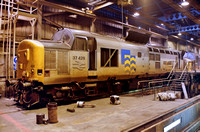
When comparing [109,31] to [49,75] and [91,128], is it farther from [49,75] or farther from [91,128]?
[91,128]

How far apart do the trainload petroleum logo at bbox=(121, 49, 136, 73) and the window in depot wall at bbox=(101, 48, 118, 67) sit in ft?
1.89

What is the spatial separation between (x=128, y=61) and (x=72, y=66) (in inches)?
177

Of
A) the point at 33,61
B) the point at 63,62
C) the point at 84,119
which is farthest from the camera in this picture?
the point at 63,62

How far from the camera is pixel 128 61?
11.3 metres

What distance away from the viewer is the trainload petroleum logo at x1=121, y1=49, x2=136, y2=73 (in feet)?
35.5

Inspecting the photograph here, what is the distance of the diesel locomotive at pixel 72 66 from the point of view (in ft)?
23.7

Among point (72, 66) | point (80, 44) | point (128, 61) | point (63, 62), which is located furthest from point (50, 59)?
point (128, 61)

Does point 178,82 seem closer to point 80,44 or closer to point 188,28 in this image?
point 80,44

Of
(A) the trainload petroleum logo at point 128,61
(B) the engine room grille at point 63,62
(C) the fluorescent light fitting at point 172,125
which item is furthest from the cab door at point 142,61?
(B) the engine room grille at point 63,62

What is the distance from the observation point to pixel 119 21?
17656mm

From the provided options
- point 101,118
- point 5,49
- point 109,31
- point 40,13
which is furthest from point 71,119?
point 109,31

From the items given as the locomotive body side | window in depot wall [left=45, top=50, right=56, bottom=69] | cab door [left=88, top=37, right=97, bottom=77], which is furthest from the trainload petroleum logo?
the locomotive body side

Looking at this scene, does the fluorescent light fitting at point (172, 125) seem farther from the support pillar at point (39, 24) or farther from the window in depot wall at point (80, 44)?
the support pillar at point (39, 24)

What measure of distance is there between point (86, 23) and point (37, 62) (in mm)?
8579
